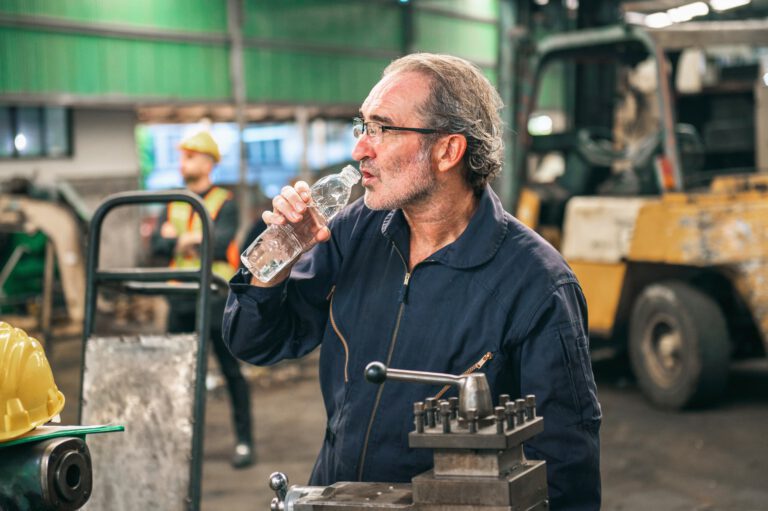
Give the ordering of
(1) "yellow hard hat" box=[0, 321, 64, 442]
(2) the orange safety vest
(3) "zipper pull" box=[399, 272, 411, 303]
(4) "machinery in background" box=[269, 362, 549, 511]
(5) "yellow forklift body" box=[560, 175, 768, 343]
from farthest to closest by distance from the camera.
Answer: (5) "yellow forklift body" box=[560, 175, 768, 343], (2) the orange safety vest, (3) "zipper pull" box=[399, 272, 411, 303], (1) "yellow hard hat" box=[0, 321, 64, 442], (4) "machinery in background" box=[269, 362, 549, 511]

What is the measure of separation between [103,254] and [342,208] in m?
11.4

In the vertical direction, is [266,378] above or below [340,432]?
below

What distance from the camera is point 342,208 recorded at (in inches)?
109

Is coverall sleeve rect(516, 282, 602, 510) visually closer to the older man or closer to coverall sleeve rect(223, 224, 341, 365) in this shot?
the older man

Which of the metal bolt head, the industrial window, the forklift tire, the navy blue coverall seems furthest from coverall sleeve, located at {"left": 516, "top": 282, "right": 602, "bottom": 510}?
the industrial window

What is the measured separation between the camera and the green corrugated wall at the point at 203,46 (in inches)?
483

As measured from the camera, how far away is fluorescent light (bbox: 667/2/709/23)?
826 cm

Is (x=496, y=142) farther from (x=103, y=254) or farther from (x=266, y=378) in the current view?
(x=103, y=254)

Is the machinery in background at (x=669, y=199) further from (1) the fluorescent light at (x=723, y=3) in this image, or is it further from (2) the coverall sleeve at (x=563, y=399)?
(2) the coverall sleeve at (x=563, y=399)

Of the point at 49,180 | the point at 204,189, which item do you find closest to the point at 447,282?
the point at 204,189

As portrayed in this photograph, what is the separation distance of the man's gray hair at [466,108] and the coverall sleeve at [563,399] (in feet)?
1.35

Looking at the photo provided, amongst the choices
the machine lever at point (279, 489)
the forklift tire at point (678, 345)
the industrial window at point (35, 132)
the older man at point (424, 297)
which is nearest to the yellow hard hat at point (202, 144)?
the forklift tire at point (678, 345)

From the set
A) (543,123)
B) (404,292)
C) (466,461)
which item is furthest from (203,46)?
(466,461)

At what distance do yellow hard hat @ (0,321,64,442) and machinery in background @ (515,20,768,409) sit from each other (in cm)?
541
